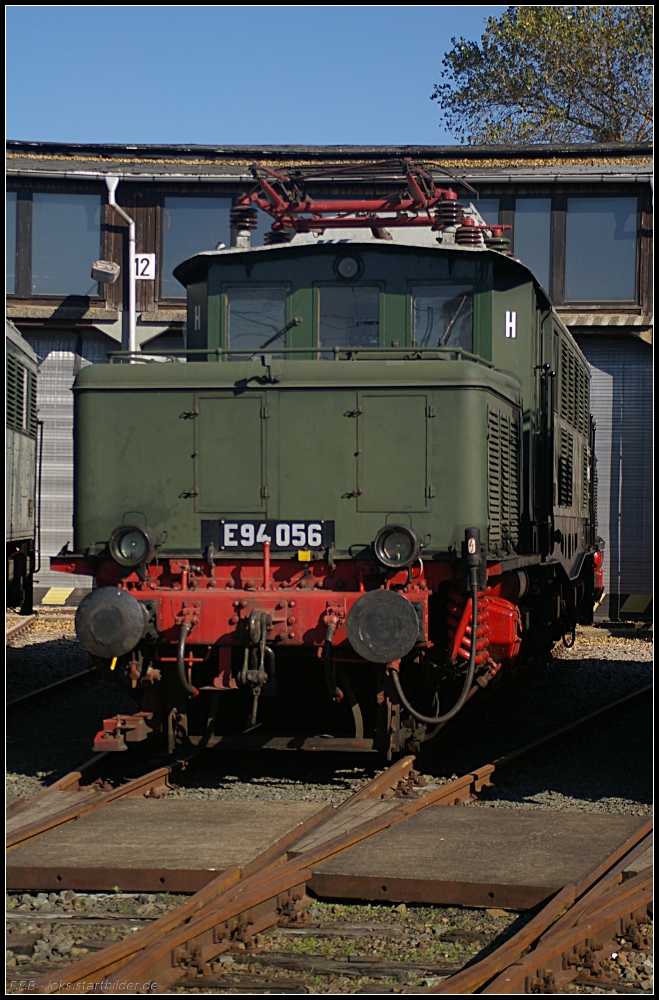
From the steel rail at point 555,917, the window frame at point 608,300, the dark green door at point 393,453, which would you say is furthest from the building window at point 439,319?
the window frame at point 608,300

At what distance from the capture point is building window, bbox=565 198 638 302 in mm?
18781

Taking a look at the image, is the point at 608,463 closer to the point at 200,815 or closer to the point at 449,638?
the point at 449,638

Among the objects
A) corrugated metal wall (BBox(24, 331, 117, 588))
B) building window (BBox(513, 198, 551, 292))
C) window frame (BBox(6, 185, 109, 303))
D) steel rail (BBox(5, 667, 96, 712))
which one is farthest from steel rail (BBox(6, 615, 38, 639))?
building window (BBox(513, 198, 551, 292))

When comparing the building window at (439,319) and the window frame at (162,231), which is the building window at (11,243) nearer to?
the window frame at (162,231)

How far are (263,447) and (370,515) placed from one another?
81 cm

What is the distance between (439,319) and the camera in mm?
8320

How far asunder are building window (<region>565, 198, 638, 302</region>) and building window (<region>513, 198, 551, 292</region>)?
13.3 inches

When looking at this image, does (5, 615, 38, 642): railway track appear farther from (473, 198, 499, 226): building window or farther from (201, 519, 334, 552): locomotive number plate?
(473, 198, 499, 226): building window

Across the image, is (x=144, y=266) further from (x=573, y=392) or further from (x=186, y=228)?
(x=573, y=392)

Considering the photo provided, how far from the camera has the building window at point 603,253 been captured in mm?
18781

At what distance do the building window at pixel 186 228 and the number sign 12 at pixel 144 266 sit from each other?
0.22 meters

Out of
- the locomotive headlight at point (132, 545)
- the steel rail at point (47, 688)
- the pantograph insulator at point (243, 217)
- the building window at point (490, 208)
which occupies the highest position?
the building window at point (490, 208)

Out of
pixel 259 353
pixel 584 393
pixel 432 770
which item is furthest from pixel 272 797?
pixel 584 393

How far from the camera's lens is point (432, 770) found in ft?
25.5
